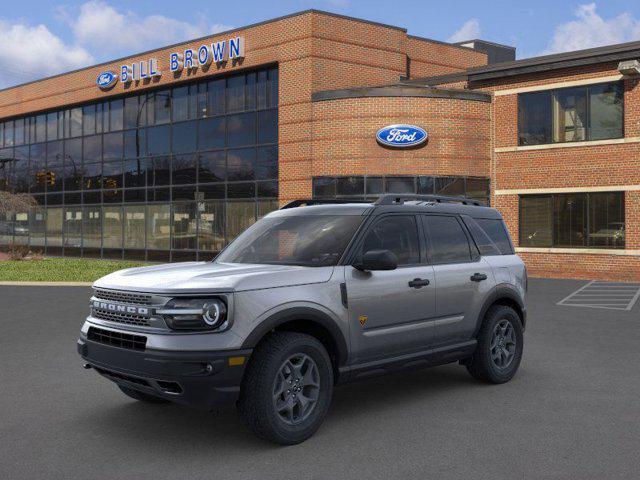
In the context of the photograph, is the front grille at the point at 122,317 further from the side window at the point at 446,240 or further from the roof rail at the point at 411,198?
the side window at the point at 446,240

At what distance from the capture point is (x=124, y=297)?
5465 mm

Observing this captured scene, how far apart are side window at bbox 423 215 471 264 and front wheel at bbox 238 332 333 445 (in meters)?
1.88

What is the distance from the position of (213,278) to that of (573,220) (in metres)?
20.5

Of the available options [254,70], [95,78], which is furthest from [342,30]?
[95,78]

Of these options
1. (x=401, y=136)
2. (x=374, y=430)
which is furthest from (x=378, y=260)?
(x=401, y=136)

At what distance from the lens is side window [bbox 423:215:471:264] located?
685 cm

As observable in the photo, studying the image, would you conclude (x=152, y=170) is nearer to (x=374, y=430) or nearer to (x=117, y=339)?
(x=117, y=339)

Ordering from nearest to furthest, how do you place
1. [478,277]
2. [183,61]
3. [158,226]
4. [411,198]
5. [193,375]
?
[193,375], [411,198], [478,277], [183,61], [158,226]

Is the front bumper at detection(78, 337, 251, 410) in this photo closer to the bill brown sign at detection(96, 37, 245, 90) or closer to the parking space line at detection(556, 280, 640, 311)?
the parking space line at detection(556, 280, 640, 311)

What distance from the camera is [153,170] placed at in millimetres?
32500

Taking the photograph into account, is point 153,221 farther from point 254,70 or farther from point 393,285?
point 393,285

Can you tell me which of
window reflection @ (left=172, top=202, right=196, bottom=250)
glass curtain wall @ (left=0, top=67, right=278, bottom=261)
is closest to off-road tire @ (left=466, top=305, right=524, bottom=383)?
glass curtain wall @ (left=0, top=67, right=278, bottom=261)

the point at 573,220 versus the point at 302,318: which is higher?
the point at 573,220

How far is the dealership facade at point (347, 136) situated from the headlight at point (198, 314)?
16906 millimetres
